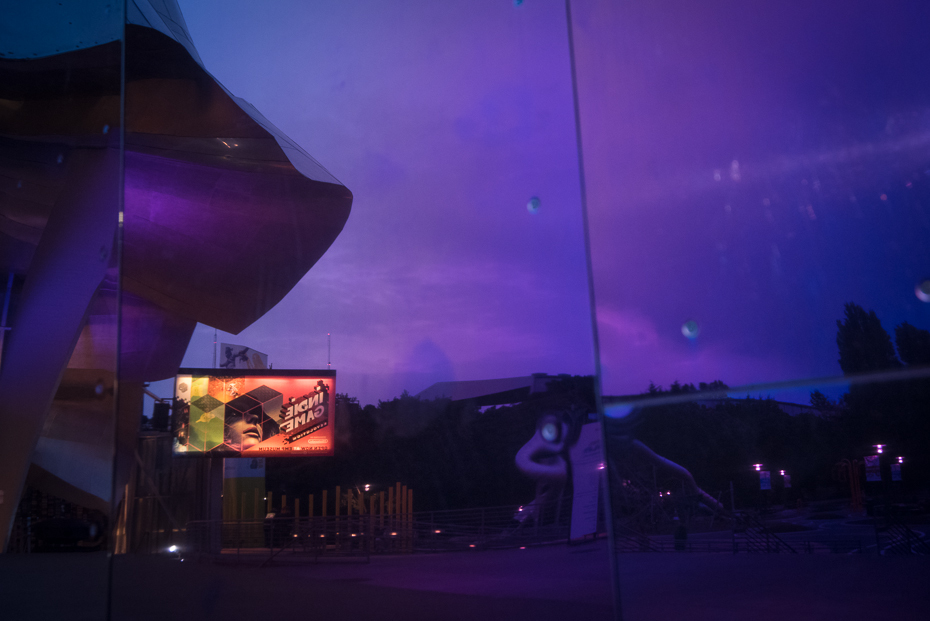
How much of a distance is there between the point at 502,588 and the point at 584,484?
2.37 feet

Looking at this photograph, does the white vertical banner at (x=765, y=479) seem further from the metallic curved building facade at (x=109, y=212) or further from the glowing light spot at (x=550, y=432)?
the metallic curved building facade at (x=109, y=212)

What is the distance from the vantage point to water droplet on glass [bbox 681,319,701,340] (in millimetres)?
2125

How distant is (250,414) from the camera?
280 inches

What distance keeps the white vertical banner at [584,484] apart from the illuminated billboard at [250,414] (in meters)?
3.73

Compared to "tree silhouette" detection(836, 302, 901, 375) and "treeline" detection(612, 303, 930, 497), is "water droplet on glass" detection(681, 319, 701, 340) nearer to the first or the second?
"treeline" detection(612, 303, 930, 497)

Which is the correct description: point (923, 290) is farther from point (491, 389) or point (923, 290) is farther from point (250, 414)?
point (250, 414)

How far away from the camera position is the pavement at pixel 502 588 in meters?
2.05

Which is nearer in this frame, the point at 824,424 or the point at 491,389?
the point at 824,424

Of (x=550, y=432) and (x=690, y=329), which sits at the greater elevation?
(x=690, y=329)

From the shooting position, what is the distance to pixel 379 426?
17.3 feet

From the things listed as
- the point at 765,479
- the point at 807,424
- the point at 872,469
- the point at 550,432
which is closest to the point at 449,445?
the point at 550,432

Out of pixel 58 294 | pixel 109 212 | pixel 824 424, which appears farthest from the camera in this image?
pixel 58 294

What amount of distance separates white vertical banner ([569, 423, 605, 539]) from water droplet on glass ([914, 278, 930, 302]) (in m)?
1.64

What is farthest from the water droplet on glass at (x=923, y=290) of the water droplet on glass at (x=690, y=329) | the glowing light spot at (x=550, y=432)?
the glowing light spot at (x=550, y=432)
